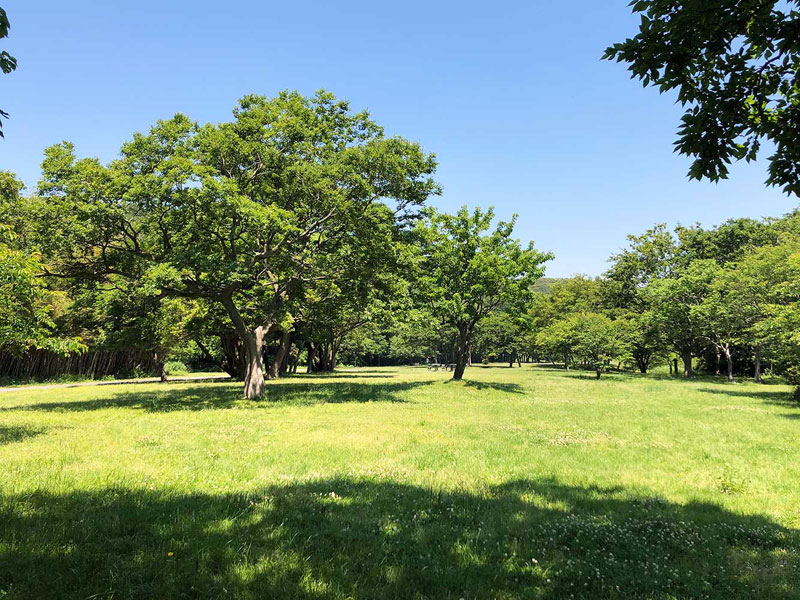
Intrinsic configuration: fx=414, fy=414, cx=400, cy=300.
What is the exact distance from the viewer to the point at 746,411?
1978 cm

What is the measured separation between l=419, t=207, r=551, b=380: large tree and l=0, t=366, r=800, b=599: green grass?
16290 mm

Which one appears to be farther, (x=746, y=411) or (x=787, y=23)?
(x=746, y=411)

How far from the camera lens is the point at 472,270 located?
30109mm

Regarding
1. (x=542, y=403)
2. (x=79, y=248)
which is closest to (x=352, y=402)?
(x=542, y=403)

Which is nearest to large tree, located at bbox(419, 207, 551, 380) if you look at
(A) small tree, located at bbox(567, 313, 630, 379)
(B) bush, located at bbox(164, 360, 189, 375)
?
(A) small tree, located at bbox(567, 313, 630, 379)

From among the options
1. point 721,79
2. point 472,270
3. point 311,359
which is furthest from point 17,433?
point 311,359

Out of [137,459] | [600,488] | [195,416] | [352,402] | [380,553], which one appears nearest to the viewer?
[380,553]

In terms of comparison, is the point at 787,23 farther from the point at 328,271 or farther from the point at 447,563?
the point at 328,271

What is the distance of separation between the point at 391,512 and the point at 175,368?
65.5m

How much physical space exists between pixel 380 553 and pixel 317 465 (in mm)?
4475

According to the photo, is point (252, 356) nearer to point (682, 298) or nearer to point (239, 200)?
point (239, 200)

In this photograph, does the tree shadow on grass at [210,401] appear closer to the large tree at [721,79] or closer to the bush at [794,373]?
the large tree at [721,79]

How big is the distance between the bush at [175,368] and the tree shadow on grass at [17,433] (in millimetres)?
51824

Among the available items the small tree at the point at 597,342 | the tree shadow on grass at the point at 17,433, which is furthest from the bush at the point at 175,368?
the small tree at the point at 597,342
